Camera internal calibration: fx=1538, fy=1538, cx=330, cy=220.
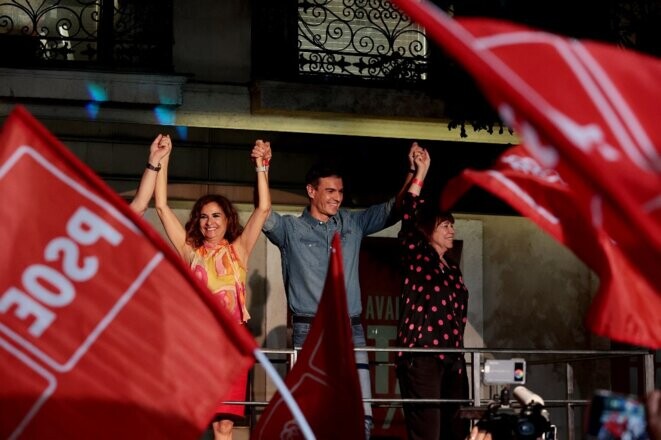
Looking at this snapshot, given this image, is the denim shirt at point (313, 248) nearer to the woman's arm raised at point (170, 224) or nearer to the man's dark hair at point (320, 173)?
the man's dark hair at point (320, 173)

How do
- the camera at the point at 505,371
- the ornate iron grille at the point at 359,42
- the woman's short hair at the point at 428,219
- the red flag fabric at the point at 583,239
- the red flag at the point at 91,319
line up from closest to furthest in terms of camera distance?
the red flag at the point at 91,319 → the red flag fabric at the point at 583,239 → the camera at the point at 505,371 → the woman's short hair at the point at 428,219 → the ornate iron grille at the point at 359,42

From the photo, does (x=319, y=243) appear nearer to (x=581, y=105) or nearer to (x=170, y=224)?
(x=170, y=224)

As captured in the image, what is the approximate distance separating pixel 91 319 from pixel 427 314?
4.79m

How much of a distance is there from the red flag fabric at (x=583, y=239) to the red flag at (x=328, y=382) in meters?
1.15

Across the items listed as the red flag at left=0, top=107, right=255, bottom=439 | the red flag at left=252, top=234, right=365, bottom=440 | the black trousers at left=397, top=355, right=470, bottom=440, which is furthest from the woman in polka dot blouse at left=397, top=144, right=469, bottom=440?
the red flag at left=0, top=107, right=255, bottom=439

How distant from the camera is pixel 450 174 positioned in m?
15.9

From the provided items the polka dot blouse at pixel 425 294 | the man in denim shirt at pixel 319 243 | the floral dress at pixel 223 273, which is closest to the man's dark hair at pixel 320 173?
the man in denim shirt at pixel 319 243

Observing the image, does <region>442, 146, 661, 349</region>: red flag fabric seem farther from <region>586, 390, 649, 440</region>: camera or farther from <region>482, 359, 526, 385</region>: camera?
<region>482, 359, 526, 385</region>: camera

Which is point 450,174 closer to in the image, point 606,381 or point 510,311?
point 510,311

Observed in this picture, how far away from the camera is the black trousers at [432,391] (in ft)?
34.2

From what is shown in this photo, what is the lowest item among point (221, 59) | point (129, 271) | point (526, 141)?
point (129, 271)

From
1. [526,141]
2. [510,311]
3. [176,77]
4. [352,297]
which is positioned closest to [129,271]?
[526,141]

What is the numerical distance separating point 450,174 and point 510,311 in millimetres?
1733

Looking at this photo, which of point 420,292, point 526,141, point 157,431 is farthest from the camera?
point 420,292
